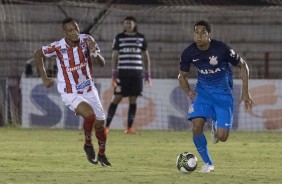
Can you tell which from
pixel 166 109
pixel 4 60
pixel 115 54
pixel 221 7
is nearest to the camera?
pixel 115 54

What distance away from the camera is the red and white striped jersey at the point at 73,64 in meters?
11.9

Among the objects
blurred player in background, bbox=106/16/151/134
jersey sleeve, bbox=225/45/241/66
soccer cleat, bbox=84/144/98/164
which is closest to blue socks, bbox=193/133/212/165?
jersey sleeve, bbox=225/45/241/66

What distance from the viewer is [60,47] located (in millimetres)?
11953

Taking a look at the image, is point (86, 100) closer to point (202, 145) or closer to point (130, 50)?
point (202, 145)

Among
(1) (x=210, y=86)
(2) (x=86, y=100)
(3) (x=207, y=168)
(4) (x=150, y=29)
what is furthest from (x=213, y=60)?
(4) (x=150, y=29)

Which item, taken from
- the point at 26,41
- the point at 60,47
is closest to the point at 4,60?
the point at 26,41

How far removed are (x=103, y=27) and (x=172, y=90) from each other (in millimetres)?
4135

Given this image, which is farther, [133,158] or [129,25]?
[129,25]

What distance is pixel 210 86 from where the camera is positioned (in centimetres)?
1155

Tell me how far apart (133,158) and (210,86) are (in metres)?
2.27

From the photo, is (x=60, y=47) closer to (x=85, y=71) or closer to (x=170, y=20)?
(x=85, y=71)

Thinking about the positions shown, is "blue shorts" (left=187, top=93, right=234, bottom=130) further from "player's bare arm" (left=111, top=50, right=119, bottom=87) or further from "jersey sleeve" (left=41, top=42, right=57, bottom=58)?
"player's bare arm" (left=111, top=50, right=119, bottom=87)

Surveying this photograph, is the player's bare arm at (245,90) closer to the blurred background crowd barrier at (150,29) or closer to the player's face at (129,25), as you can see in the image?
the player's face at (129,25)

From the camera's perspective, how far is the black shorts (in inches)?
718
